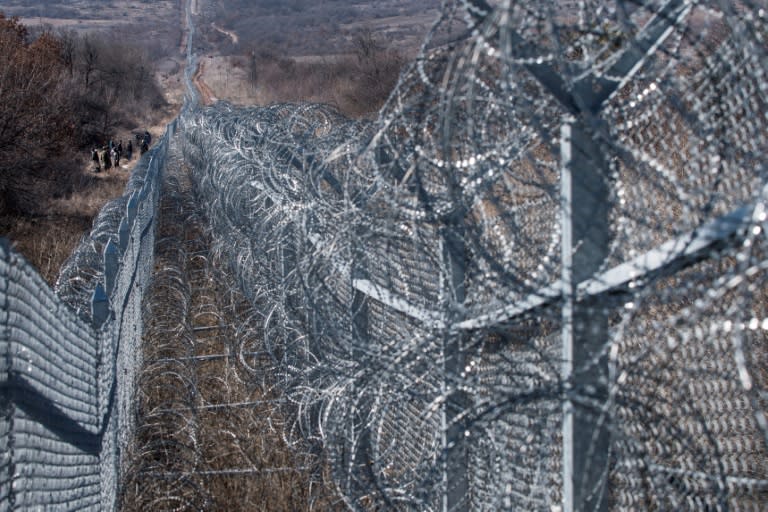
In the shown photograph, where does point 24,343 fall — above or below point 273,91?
below

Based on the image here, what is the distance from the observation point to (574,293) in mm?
2449

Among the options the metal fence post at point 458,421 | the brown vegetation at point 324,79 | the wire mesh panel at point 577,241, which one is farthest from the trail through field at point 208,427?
the brown vegetation at point 324,79

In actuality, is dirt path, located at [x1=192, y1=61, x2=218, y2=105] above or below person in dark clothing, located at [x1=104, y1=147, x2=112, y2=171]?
above

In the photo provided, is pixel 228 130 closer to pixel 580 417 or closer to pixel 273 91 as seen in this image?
pixel 580 417

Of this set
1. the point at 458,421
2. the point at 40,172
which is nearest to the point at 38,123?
the point at 40,172

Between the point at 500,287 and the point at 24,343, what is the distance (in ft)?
4.45

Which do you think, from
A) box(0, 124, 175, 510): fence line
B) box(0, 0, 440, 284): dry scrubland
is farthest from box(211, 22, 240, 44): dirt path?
box(0, 124, 175, 510): fence line

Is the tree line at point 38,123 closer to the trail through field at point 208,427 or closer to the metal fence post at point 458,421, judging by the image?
the trail through field at point 208,427

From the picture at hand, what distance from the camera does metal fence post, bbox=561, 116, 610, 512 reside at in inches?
97.9

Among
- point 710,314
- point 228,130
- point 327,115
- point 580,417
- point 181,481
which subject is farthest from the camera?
point 228,130

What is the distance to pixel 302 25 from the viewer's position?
9575 centimetres

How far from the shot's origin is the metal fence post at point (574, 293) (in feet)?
8.16

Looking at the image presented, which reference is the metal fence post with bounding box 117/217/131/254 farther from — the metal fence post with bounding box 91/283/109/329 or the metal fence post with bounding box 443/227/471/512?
the metal fence post with bounding box 443/227/471/512

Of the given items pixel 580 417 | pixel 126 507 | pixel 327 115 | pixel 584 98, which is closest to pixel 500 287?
pixel 580 417
